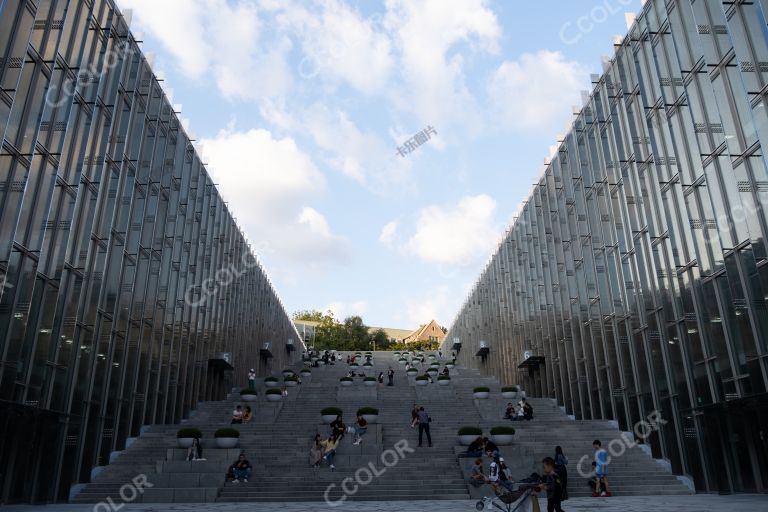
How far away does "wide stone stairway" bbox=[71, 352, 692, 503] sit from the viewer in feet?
74.4

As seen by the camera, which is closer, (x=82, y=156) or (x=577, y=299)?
(x=82, y=156)

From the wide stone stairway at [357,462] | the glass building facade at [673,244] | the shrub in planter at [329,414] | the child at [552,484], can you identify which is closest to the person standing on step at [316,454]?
the wide stone stairway at [357,462]

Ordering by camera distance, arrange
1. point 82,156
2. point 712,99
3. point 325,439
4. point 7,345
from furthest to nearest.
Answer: point 325,439 → point 82,156 → point 712,99 → point 7,345

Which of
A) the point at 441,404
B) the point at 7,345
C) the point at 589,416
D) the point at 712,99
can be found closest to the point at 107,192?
the point at 7,345

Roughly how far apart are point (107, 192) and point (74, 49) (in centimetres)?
614

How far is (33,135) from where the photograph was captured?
69.2ft

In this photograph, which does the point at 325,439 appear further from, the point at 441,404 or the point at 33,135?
the point at 33,135

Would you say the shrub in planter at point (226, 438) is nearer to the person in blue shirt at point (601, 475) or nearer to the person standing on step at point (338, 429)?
the person standing on step at point (338, 429)

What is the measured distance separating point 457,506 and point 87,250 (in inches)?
673

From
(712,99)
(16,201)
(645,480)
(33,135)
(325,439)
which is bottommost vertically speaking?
(645,480)

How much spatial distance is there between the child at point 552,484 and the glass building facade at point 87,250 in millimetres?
14380

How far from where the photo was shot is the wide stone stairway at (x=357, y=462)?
2269 cm

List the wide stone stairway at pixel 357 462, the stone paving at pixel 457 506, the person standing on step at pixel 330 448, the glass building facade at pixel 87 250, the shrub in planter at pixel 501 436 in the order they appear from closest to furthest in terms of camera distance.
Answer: the stone paving at pixel 457 506 → the glass building facade at pixel 87 250 → the wide stone stairway at pixel 357 462 → the person standing on step at pixel 330 448 → the shrub in planter at pixel 501 436

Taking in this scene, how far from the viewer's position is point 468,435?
85.5 ft
